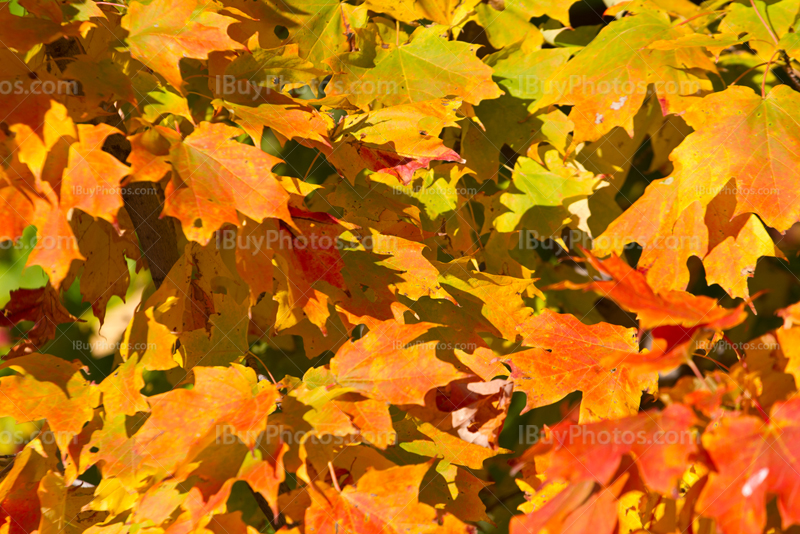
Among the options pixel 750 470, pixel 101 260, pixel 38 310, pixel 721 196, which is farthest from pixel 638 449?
pixel 38 310

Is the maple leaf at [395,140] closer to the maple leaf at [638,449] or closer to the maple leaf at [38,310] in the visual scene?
the maple leaf at [638,449]

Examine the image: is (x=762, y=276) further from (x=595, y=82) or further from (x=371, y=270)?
(x=371, y=270)

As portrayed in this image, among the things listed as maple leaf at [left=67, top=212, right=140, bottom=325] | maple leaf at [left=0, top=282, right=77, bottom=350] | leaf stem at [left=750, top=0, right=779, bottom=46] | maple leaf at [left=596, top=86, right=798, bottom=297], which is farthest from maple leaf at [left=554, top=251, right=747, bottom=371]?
maple leaf at [left=0, top=282, right=77, bottom=350]

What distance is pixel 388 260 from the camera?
1233mm

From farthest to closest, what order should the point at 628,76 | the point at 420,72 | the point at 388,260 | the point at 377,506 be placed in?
1. the point at 420,72
2. the point at 628,76
3. the point at 388,260
4. the point at 377,506

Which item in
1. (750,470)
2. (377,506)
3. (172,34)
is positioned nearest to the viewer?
(750,470)

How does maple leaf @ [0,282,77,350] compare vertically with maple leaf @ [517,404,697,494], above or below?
below

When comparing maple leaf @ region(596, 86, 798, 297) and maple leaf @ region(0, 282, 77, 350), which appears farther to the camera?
maple leaf @ region(0, 282, 77, 350)

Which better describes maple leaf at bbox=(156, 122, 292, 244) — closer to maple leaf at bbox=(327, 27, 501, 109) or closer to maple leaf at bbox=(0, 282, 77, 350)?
maple leaf at bbox=(327, 27, 501, 109)

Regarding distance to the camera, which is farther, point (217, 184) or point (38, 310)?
point (38, 310)

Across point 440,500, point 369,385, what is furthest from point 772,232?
point 369,385

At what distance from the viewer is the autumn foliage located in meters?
0.83

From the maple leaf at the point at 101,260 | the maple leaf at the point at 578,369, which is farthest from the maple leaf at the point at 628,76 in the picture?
the maple leaf at the point at 101,260

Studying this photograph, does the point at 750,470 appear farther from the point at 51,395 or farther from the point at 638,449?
the point at 51,395
